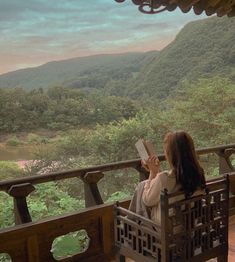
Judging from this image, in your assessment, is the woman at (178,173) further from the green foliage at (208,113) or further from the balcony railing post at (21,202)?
the green foliage at (208,113)

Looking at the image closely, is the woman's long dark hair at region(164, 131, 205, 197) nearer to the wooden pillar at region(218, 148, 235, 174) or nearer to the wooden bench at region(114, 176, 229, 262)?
the wooden bench at region(114, 176, 229, 262)

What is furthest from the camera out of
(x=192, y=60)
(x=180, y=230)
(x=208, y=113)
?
(x=192, y=60)

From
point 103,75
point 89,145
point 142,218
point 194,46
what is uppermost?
point 194,46

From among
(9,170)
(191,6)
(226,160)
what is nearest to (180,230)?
(191,6)

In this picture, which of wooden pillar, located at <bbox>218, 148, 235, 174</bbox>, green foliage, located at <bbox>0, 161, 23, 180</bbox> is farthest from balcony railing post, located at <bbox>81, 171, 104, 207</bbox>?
Result: green foliage, located at <bbox>0, 161, 23, 180</bbox>

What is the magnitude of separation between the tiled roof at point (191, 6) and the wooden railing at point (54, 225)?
116 cm

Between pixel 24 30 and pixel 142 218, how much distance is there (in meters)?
6.86

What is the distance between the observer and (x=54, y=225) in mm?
2520

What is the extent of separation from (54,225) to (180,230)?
3.35 feet

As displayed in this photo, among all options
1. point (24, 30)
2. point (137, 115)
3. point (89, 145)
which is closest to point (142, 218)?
point (89, 145)

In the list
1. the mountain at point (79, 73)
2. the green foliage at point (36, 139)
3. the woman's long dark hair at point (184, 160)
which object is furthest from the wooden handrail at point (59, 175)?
the mountain at point (79, 73)

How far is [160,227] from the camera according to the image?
5.76 feet

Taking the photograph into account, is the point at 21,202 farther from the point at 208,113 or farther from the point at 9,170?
the point at 208,113

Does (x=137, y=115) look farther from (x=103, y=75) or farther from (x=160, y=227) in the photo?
(x=160, y=227)
